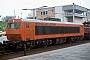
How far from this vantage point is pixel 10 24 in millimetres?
18328

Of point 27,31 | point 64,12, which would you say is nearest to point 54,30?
point 27,31

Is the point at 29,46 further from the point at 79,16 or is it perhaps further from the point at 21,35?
the point at 79,16

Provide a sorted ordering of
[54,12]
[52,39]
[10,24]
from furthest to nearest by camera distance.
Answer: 1. [54,12]
2. [52,39]
3. [10,24]

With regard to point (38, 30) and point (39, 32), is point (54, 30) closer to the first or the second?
point (39, 32)

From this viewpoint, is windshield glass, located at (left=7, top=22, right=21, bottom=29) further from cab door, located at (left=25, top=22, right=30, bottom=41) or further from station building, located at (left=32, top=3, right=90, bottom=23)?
station building, located at (left=32, top=3, right=90, bottom=23)

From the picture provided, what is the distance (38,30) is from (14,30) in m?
2.62

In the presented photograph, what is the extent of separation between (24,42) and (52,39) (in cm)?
523

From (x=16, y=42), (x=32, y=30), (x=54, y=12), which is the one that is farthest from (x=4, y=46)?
(x=54, y=12)

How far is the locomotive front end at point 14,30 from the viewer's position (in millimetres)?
17359

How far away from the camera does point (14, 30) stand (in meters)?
17.7

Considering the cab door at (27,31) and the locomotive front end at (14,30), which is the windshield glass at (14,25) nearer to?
the locomotive front end at (14,30)

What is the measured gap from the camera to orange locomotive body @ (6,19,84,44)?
17.5 metres

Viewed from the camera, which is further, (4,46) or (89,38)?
(89,38)

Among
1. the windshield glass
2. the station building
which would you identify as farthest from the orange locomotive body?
the station building
